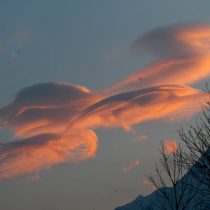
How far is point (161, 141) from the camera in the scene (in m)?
38.4

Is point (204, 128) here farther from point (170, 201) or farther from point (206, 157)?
point (170, 201)

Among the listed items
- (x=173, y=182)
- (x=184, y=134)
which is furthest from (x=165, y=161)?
(x=184, y=134)

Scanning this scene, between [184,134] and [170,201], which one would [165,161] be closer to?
[170,201]

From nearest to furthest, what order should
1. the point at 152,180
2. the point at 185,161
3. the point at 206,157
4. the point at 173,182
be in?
the point at 206,157
the point at 185,161
the point at 173,182
the point at 152,180

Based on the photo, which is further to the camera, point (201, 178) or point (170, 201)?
point (170, 201)

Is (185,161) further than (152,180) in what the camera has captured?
No

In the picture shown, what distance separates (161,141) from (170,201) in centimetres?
472

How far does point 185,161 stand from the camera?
Answer: 24875 millimetres

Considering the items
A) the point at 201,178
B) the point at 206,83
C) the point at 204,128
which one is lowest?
the point at 201,178

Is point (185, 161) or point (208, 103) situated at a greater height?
point (208, 103)

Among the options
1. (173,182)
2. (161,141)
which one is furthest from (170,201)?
Result: (161,141)

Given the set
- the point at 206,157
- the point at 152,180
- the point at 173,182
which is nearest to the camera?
the point at 206,157

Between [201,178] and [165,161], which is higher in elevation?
[165,161]

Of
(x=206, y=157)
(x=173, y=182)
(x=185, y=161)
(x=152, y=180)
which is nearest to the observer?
(x=206, y=157)
